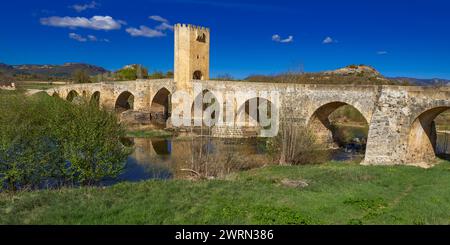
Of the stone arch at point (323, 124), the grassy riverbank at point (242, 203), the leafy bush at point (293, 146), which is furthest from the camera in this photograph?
the stone arch at point (323, 124)

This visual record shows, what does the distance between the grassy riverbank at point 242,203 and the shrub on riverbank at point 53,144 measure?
8.46 feet

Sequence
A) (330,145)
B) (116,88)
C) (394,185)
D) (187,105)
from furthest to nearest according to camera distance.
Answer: (116,88) < (187,105) < (330,145) < (394,185)

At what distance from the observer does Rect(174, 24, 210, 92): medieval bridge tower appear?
101 feet

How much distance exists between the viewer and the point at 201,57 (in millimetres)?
32000

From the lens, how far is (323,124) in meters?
22.9

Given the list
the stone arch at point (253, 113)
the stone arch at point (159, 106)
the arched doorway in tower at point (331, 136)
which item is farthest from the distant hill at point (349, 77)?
the arched doorway in tower at point (331, 136)

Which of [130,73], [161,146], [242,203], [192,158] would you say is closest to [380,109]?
[192,158]

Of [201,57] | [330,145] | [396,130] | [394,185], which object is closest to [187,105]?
[201,57]

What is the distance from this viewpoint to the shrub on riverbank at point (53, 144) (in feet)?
36.8

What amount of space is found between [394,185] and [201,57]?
23.5 meters

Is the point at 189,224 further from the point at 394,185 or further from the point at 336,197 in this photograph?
the point at 394,185

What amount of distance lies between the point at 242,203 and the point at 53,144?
726 centimetres

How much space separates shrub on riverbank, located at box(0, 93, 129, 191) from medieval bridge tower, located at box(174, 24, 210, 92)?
18605mm

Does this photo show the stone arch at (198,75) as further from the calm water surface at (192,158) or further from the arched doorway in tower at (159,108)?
the calm water surface at (192,158)
